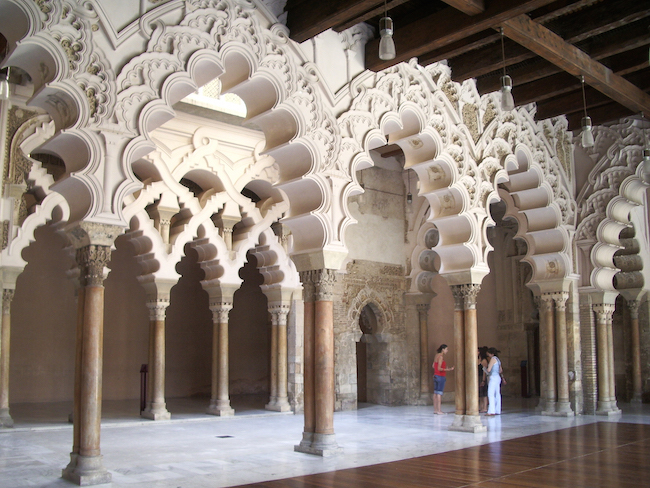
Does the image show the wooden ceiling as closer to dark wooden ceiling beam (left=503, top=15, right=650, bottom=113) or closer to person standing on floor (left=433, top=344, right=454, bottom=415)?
dark wooden ceiling beam (left=503, top=15, right=650, bottom=113)

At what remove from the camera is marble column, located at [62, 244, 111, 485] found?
541 cm

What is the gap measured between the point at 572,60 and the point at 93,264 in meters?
6.24

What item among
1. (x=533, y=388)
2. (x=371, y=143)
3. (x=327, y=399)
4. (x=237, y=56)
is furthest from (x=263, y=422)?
(x=533, y=388)

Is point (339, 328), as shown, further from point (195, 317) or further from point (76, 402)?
point (76, 402)

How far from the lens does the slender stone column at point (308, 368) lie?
23.1 feet

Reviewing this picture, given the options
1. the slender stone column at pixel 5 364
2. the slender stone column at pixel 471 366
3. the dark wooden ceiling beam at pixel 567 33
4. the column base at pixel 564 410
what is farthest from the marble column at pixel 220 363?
the dark wooden ceiling beam at pixel 567 33

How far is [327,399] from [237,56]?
3.82 metres

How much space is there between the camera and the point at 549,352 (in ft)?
36.9

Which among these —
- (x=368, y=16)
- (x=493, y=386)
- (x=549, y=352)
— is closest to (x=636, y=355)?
(x=549, y=352)

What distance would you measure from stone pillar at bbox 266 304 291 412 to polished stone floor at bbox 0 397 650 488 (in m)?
0.36

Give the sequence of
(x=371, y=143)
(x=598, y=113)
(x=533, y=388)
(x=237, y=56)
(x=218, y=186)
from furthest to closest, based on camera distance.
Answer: (x=533, y=388), (x=218, y=186), (x=598, y=113), (x=371, y=143), (x=237, y=56)

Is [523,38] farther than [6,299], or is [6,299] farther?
[6,299]

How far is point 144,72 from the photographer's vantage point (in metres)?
5.99

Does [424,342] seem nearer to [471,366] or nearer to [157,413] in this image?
[471,366]
